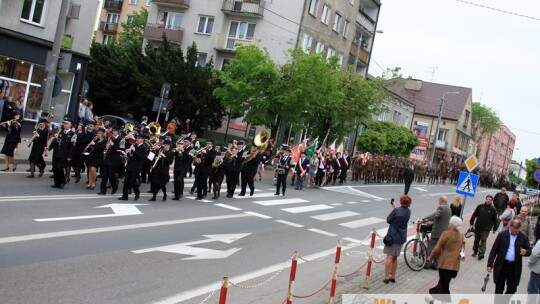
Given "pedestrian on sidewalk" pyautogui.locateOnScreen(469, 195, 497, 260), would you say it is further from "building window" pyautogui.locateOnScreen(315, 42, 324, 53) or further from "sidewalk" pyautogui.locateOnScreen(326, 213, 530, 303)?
"building window" pyautogui.locateOnScreen(315, 42, 324, 53)

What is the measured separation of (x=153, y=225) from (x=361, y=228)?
289 inches

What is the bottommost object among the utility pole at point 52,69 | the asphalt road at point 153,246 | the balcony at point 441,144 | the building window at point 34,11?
the asphalt road at point 153,246

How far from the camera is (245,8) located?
4166cm

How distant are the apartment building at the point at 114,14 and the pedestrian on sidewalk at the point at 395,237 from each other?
60256 millimetres

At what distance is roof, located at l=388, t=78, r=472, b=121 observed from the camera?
80.5 m

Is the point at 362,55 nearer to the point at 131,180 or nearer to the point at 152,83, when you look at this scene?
the point at 152,83

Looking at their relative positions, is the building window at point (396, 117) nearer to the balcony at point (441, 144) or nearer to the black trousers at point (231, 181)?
the balcony at point (441, 144)

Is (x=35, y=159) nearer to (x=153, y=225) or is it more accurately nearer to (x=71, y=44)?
(x=153, y=225)

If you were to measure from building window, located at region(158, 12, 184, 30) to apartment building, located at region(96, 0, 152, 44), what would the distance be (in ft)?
72.0

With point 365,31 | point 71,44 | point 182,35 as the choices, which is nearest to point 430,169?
point 365,31

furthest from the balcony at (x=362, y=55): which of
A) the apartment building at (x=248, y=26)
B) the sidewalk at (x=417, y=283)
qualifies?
the sidewalk at (x=417, y=283)

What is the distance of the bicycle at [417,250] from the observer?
41.3 ft

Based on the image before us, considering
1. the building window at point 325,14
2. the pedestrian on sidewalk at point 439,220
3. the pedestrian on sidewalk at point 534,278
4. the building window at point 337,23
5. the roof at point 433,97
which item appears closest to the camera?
the pedestrian on sidewalk at point 534,278

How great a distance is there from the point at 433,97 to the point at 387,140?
36.9 m
